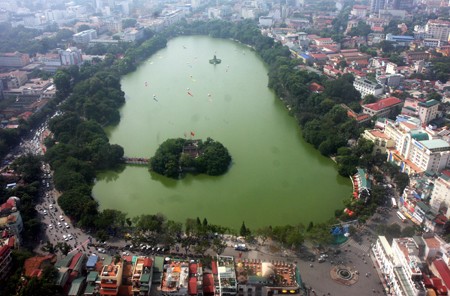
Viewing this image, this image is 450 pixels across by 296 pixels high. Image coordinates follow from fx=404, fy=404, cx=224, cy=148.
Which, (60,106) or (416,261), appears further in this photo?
(60,106)

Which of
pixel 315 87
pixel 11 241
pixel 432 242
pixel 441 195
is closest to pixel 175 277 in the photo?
pixel 11 241

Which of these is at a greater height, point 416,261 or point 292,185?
point 416,261

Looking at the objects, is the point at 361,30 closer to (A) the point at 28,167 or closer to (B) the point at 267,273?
(A) the point at 28,167

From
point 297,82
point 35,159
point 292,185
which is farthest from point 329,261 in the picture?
point 297,82

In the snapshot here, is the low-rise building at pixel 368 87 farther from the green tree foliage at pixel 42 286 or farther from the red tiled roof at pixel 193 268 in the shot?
the green tree foliage at pixel 42 286

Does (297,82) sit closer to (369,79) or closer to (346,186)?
(369,79)
